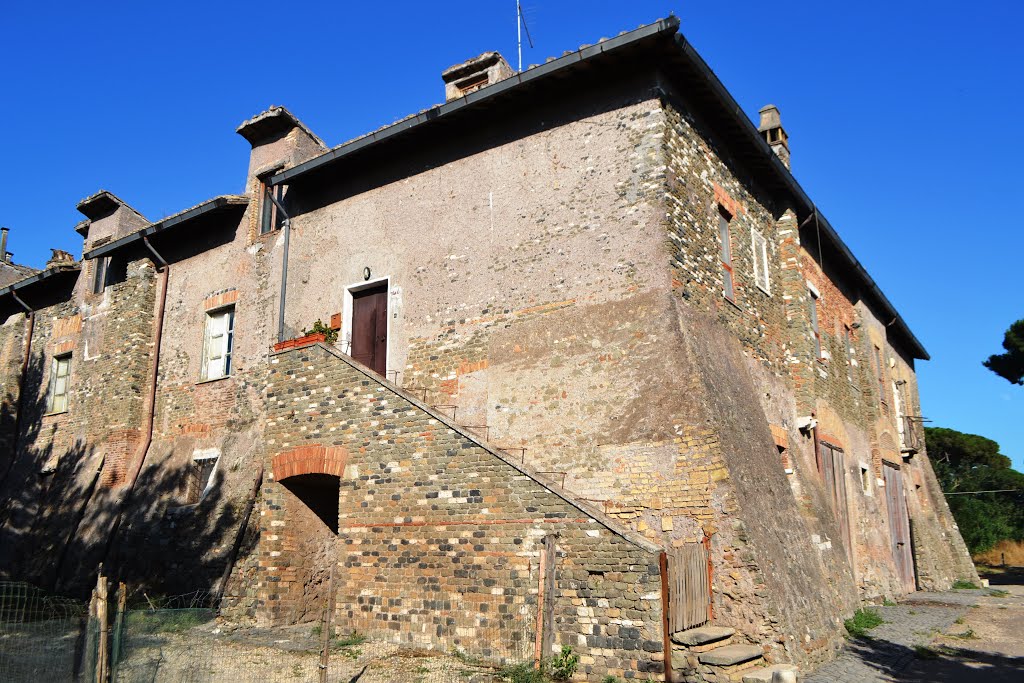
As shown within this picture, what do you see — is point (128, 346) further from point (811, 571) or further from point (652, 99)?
point (811, 571)

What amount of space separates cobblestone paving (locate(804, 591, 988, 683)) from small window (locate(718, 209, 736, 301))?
5154 mm

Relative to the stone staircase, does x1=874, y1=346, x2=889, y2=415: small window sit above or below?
above

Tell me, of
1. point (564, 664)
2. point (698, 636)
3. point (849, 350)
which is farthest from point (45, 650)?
point (849, 350)

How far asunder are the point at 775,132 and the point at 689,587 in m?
12.9

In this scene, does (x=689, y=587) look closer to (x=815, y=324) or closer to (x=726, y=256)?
(x=726, y=256)

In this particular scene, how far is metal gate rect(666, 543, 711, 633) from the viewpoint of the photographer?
7.91 metres

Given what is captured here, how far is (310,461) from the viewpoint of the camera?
10992mm

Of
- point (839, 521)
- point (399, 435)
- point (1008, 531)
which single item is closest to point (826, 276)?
point (839, 521)

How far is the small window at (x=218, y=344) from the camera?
14750 millimetres

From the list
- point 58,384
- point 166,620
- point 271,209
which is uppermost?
point 271,209

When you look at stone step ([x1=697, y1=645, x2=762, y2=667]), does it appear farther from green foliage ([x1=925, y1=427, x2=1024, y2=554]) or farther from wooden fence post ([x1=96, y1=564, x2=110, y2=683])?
green foliage ([x1=925, y1=427, x2=1024, y2=554])

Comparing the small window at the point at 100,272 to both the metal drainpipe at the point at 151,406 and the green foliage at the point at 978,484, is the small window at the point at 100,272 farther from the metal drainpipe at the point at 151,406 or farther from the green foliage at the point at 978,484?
the green foliage at the point at 978,484

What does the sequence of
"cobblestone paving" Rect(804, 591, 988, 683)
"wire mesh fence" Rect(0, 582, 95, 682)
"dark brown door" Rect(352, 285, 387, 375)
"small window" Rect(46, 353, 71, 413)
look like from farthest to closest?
"small window" Rect(46, 353, 71, 413) < "dark brown door" Rect(352, 285, 387, 375) < "cobblestone paving" Rect(804, 591, 988, 683) < "wire mesh fence" Rect(0, 582, 95, 682)

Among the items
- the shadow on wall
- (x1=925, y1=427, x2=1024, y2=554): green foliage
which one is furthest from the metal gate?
(x1=925, y1=427, x2=1024, y2=554): green foliage
